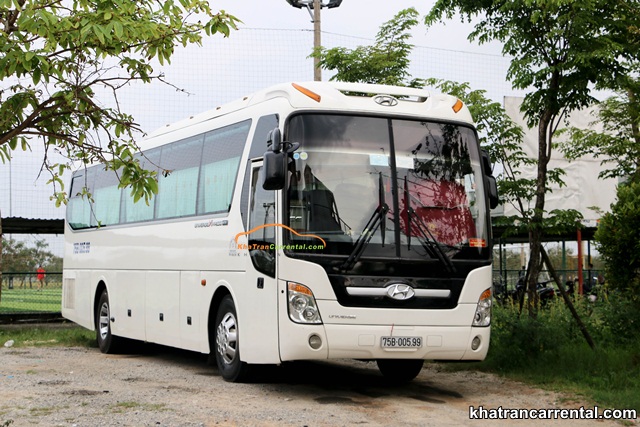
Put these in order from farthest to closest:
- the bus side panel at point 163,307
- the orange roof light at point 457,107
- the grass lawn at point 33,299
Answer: the grass lawn at point 33,299 → the bus side panel at point 163,307 → the orange roof light at point 457,107

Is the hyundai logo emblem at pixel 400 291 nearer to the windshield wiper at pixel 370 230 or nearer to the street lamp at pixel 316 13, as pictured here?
the windshield wiper at pixel 370 230

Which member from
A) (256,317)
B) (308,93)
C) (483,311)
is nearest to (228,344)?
(256,317)

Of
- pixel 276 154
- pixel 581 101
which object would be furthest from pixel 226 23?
pixel 581 101

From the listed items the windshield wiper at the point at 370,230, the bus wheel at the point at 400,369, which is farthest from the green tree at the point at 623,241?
the windshield wiper at the point at 370,230

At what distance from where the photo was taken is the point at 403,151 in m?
11.3

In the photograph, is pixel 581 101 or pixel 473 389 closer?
pixel 473 389

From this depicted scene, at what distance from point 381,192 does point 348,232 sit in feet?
1.98

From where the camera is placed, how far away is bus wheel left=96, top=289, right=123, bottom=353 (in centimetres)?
1728

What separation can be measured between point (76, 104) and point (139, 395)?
4.27 meters

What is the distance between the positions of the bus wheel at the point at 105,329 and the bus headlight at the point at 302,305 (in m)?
7.30

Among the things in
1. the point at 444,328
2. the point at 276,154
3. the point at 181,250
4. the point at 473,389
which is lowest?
the point at 473,389

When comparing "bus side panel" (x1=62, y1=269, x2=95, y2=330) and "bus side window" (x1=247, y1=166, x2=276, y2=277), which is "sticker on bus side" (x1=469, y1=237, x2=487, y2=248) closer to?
"bus side window" (x1=247, y1=166, x2=276, y2=277)

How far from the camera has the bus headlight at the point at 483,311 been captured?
37.0 ft

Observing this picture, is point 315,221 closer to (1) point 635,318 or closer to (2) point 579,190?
(1) point 635,318
